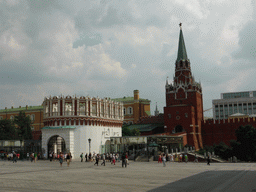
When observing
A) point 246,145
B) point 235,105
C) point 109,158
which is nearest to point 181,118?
point 246,145

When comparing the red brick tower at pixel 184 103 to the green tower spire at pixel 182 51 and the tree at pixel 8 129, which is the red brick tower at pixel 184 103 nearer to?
the green tower spire at pixel 182 51

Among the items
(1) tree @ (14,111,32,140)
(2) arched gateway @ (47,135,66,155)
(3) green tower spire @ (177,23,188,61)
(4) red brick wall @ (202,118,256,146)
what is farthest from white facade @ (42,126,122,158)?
(3) green tower spire @ (177,23,188,61)

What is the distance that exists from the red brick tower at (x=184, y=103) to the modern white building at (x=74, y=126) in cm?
2733

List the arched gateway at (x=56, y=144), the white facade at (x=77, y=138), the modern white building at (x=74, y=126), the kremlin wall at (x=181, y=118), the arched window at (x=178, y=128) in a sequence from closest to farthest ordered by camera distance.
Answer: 1. the white facade at (x=77, y=138)
2. the modern white building at (x=74, y=126)
3. the arched gateway at (x=56, y=144)
4. the kremlin wall at (x=181, y=118)
5. the arched window at (x=178, y=128)

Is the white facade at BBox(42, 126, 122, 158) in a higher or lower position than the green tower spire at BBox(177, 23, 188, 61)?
lower

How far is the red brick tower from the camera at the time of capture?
71125 millimetres

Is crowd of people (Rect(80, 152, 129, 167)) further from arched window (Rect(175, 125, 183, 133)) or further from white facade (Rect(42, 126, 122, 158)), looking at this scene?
arched window (Rect(175, 125, 183, 133))

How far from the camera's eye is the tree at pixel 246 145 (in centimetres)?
5200

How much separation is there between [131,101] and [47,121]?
51.7 meters

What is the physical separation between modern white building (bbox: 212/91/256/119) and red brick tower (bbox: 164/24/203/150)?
65075 millimetres

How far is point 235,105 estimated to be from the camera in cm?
14012

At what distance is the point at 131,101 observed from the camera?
317 feet

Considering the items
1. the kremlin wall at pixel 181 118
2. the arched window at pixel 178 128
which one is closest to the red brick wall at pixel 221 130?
the kremlin wall at pixel 181 118

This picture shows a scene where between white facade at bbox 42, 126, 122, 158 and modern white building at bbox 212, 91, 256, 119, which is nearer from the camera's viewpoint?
white facade at bbox 42, 126, 122, 158
